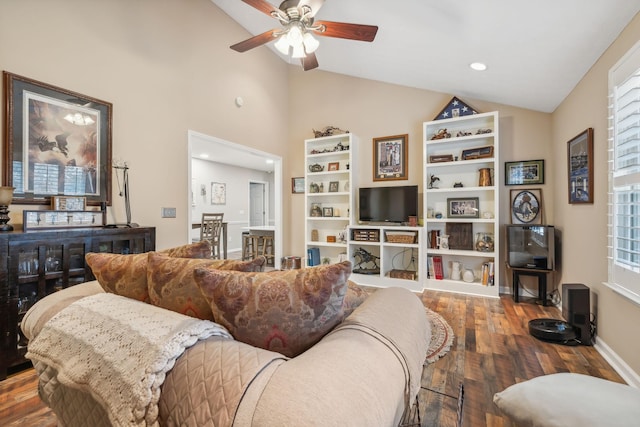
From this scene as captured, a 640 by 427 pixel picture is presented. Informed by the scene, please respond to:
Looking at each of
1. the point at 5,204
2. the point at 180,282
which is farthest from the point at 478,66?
the point at 5,204

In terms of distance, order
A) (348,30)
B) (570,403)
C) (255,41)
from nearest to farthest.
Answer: (570,403), (348,30), (255,41)

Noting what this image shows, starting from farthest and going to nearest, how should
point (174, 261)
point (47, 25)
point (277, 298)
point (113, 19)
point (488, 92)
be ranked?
point (488, 92) → point (113, 19) → point (47, 25) → point (174, 261) → point (277, 298)

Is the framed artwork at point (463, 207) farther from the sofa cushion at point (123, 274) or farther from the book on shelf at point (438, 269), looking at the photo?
the sofa cushion at point (123, 274)

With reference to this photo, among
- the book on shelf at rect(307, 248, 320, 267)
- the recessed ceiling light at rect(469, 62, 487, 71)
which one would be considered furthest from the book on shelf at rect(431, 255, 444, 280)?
the recessed ceiling light at rect(469, 62, 487, 71)

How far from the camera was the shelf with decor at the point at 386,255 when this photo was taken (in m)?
4.20

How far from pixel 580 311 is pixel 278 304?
9.34 feet

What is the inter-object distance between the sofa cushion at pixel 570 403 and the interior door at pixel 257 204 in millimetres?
8887

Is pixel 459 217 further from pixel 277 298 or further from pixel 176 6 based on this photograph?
pixel 176 6

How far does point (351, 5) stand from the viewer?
2.88 metres

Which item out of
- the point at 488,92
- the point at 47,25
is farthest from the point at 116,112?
the point at 488,92

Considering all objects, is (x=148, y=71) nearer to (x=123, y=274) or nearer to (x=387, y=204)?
(x=123, y=274)

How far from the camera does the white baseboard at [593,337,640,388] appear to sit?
6.13 ft

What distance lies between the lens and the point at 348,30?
2.51 m

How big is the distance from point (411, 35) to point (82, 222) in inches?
136
